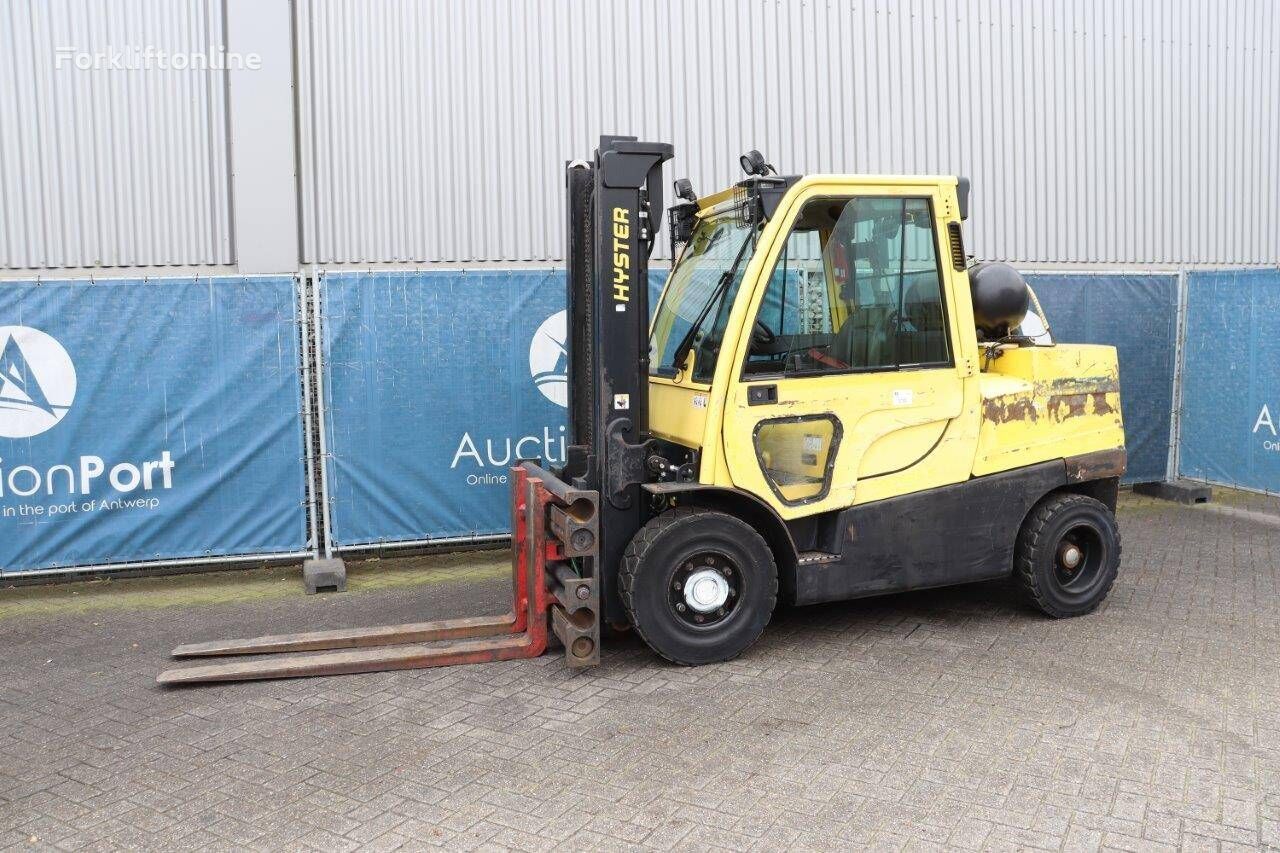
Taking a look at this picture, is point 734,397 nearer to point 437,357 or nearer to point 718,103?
point 437,357

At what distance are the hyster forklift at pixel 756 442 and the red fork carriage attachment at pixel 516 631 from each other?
0.01 meters

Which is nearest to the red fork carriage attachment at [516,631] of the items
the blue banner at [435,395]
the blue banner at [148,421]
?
the blue banner at [148,421]

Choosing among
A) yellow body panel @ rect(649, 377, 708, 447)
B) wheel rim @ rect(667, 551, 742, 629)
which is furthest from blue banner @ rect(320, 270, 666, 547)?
wheel rim @ rect(667, 551, 742, 629)

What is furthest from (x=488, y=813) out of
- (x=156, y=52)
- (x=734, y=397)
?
(x=156, y=52)

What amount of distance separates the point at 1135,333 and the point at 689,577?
6898 mm

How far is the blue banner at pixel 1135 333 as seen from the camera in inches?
396

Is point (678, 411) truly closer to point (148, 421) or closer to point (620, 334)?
point (620, 334)

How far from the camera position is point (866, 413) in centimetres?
574

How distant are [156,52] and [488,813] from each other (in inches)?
308

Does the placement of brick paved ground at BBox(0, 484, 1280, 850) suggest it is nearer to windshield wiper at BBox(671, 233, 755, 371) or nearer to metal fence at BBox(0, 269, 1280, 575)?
metal fence at BBox(0, 269, 1280, 575)

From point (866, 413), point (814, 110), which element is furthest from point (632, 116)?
point (866, 413)

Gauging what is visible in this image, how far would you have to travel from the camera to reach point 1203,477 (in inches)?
408

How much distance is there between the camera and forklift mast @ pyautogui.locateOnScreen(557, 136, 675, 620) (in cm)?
549

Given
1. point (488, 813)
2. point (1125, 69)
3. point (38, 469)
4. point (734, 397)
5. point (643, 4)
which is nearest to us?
point (488, 813)
